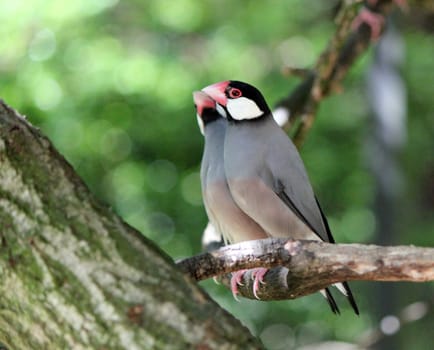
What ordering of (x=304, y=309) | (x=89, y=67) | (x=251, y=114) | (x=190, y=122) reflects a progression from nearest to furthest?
(x=251, y=114) → (x=89, y=67) → (x=190, y=122) → (x=304, y=309)

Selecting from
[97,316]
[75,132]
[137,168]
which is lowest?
[137,168]

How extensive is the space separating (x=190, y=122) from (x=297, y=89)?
10.1ft

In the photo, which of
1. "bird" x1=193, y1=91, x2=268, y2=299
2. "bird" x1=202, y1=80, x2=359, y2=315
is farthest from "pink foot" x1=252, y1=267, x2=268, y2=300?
"bird" x1=202, y1=80, x2=359, y2=315

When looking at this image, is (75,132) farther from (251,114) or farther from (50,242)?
(50,242)

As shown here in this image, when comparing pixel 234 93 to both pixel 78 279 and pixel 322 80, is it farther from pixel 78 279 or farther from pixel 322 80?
pixel 78 279

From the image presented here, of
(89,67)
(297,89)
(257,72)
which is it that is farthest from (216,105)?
(257,72)

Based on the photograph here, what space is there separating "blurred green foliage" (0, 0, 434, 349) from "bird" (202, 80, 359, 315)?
329cm

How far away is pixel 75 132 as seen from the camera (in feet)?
22.2

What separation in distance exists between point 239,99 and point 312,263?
4.11ft

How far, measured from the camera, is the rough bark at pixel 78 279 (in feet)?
5.50

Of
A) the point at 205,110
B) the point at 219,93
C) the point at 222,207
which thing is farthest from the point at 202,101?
the point at 222,207

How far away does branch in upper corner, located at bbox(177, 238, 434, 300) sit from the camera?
73.8 inches

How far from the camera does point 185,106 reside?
6.89 meters

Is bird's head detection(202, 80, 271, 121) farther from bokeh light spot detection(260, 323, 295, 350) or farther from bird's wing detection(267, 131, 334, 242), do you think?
bokeh light spot detection(260, 323, 295, 350)
